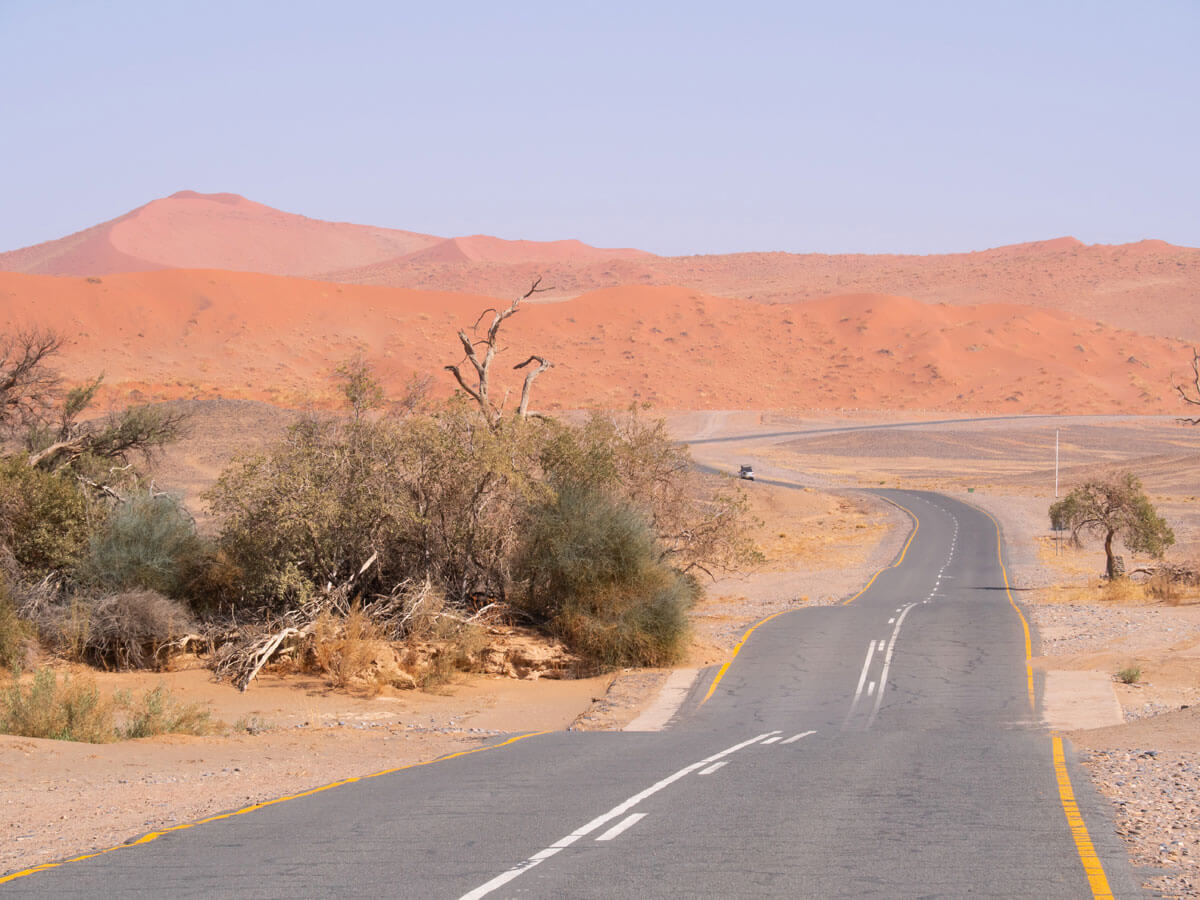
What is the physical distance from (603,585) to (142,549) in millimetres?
9648

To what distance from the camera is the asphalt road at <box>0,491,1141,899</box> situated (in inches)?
273

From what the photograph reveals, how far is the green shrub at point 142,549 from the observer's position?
77.9 ft

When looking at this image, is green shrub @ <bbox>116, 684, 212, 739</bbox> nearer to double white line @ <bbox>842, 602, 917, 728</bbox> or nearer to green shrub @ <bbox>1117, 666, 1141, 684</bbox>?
double white line @ <bbox>842, 602, 917, 728</bbox>

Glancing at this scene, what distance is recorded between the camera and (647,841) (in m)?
8.00

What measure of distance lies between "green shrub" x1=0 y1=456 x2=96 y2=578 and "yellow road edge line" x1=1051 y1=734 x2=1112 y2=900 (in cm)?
2021

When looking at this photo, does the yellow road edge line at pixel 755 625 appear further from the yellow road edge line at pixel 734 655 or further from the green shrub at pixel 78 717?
the green shrub at pixel 78 717

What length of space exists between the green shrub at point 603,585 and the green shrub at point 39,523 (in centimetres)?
953

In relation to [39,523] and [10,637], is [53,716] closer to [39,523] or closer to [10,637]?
[10,637]

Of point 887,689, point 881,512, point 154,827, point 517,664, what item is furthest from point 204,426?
point 154,827

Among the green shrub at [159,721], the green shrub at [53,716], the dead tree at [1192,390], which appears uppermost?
the dead tree at [1192,390]

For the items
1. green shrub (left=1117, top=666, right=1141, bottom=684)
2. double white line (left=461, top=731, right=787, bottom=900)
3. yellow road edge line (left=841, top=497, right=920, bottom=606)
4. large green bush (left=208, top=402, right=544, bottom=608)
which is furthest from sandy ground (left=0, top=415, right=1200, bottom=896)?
double white line (left=461, top=731, right=787, bottom=900)

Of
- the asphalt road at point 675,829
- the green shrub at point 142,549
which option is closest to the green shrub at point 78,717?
the asphalt road at point 675,829

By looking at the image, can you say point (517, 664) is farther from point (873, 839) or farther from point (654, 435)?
point (873, 839)

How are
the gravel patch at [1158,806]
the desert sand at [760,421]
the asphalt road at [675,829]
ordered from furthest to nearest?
the desert sand at [760,421] → the gravel patch at [1158,806] → the asphalt road at [675,829]
